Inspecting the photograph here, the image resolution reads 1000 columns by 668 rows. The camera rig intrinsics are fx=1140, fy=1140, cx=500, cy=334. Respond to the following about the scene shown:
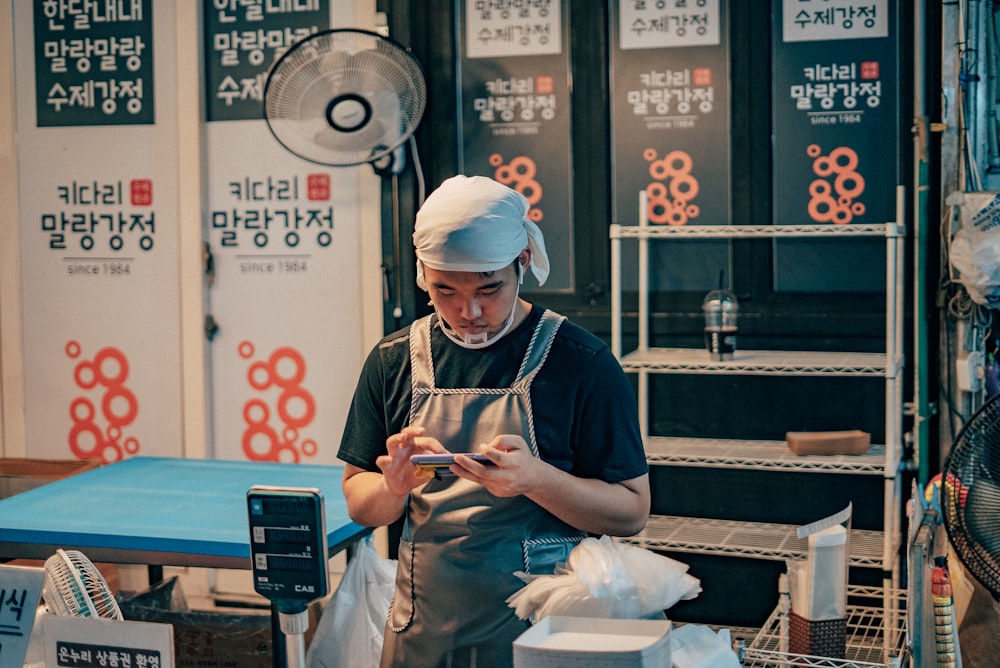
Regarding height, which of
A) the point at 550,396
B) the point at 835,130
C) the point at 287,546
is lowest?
the point at 287,546

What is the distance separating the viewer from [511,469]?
162cm

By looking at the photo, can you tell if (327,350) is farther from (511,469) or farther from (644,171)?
(511,469)

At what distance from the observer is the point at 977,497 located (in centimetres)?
234

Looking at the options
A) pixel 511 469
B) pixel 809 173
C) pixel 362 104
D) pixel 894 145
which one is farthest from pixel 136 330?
pixel 511 469

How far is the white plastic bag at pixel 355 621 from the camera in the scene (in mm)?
2430

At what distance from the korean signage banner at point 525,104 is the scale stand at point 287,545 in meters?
2.82

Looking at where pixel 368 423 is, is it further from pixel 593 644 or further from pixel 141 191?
pixel 141 191

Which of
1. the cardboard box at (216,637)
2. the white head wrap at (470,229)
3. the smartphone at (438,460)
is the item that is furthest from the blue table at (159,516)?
the white head wrap at (470,229)

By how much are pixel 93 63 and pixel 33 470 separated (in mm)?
1652

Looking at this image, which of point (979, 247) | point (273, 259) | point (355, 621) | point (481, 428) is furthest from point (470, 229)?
point (273, 259)

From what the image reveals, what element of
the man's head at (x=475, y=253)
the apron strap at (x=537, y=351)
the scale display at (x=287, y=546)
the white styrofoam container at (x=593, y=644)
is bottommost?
the white styrofoam container at (x=593, y=644)

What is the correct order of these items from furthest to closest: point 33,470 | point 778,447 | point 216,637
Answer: point 33,470, point 778,447, point 216,637

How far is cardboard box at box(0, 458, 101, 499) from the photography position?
343 cm

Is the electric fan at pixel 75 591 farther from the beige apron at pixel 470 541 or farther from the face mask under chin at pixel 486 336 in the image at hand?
the face mask under chin at pixel 486 336
